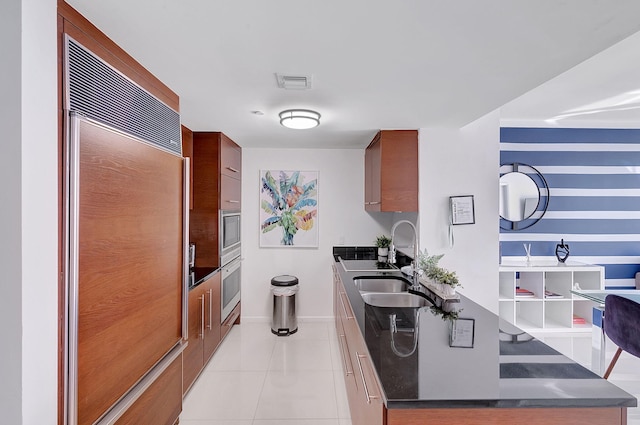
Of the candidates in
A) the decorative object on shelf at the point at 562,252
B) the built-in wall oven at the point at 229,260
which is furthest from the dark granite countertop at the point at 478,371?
the decorative object on shelf at the point at 562,252

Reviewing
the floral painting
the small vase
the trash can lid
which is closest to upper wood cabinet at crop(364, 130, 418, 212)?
the small vase

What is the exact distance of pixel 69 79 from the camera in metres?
1.10

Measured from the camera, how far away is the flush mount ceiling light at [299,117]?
2.44 meters

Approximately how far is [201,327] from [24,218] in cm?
205

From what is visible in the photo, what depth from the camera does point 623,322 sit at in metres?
2.25

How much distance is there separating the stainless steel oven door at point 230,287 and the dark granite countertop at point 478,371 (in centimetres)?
209

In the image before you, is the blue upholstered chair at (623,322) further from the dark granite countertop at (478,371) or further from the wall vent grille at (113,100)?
the wall vent grille at (113,100)

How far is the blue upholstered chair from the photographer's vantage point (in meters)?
2.15

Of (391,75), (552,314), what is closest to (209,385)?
(391,75)

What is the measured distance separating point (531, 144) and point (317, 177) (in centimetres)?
270

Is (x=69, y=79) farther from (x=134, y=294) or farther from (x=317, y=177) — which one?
(x=317, y=177)

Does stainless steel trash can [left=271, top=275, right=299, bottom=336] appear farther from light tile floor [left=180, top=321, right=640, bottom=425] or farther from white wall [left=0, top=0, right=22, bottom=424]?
white wall [left=0, top=0, right=22, bottom=424]

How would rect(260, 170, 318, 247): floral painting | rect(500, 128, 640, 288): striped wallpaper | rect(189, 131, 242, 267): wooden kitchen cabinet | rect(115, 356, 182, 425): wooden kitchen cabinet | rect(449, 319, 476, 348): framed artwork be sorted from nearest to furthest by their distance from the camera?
rect(449, 319, 476, 348): framed artwork
rect(115, 356, 182, 425): wooden kitchen cabinet
rect(189, 131, 242, 267): wooden kitchen cabinet
rect(500, 128, 640, 288): striped wallpaper
rect(260, 170, 318, 247): floral painting

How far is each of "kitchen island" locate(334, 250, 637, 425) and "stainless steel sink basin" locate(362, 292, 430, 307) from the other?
0.68 metres
